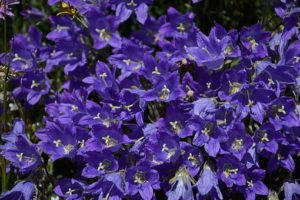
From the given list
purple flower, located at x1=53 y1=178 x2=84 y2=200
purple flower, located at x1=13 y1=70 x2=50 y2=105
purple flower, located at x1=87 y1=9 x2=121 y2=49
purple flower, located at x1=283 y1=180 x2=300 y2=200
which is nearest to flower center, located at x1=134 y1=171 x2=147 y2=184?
purple flower, located at x1=53 y1=178 x2=84 y2=200

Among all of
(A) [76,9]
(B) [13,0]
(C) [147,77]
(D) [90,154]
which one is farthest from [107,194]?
(B) [13,0]

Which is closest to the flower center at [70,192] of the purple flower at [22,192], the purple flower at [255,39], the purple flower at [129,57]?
the purple flower at [22,192]

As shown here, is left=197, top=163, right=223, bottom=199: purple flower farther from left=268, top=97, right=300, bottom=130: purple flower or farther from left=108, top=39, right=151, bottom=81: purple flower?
left=108, top=39, right=151, bottom=81: purple flower

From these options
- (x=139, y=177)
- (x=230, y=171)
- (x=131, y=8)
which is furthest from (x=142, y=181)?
(x=131, y=8)

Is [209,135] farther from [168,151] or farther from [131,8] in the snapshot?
[131,8]

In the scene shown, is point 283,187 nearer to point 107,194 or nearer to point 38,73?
point 107,194

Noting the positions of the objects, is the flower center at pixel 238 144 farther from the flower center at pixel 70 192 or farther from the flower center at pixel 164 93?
the flower center at pixel 70 192

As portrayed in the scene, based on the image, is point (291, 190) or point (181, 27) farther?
point (181, 27)
